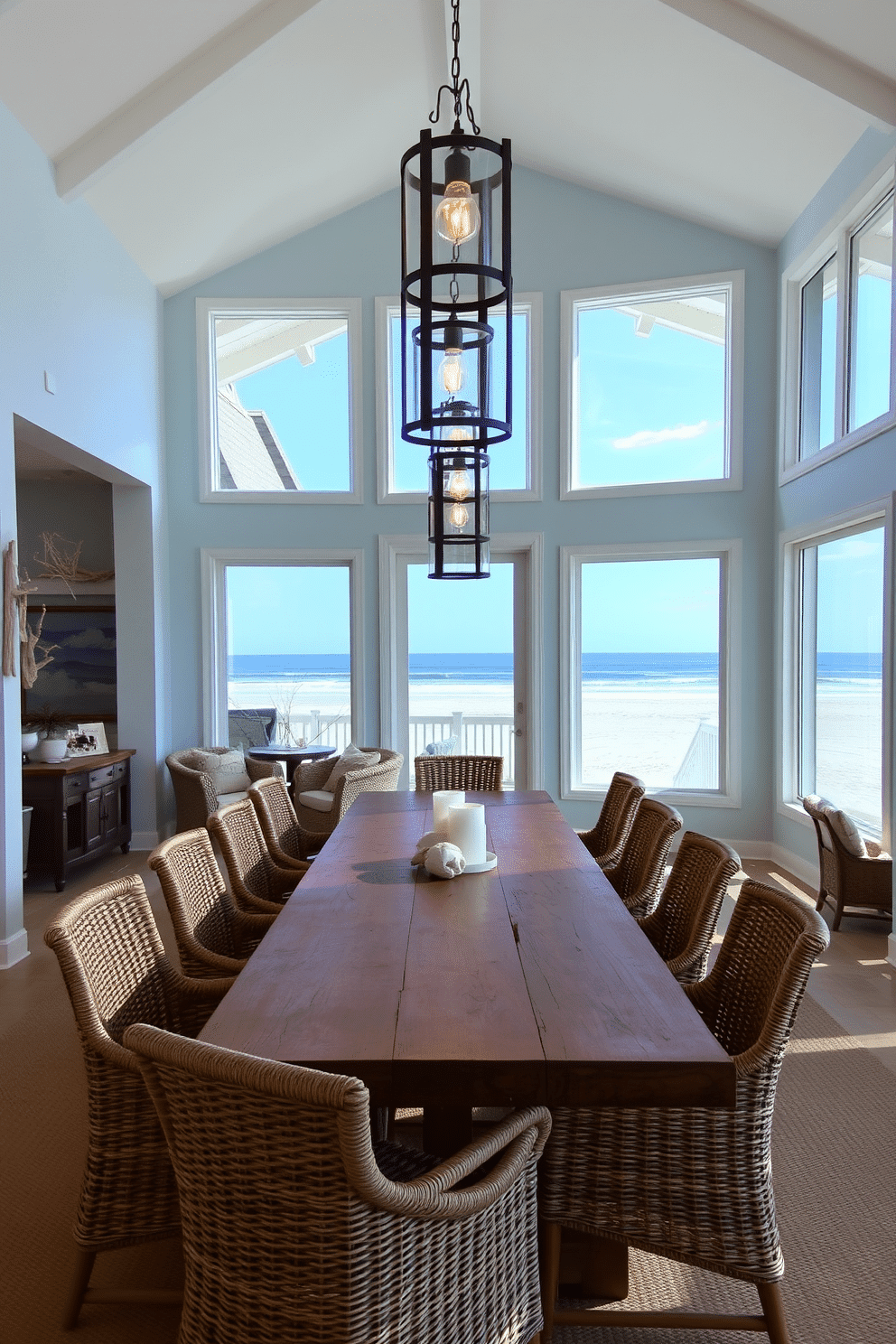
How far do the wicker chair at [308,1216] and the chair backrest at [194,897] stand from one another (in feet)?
3.60

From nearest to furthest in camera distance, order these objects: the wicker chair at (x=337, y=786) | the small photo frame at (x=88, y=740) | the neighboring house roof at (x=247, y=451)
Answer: the wicker chair at (x=337, y=786)
the small photo frame at (x=88, y=740)
the neighboring house roof at (x=247, y=451)

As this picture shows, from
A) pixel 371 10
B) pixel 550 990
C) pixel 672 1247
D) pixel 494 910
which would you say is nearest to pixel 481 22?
pixel 371 10

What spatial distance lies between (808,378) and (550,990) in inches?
219

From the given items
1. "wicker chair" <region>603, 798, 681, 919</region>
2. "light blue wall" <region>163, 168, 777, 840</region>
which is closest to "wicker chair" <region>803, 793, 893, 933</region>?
"light blue wall" <region>163, 168, 777, 840</region>

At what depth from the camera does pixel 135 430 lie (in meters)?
6.59

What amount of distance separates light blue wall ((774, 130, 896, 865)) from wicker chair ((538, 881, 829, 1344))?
10.9 feet

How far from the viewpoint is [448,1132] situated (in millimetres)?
1933

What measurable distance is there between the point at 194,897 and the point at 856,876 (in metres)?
3.52

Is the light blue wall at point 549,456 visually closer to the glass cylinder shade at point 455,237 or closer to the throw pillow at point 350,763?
the throw pillow at point 350,763

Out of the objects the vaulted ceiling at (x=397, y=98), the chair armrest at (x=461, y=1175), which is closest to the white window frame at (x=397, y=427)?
the vaulted ceiling at (x=397, y=98)

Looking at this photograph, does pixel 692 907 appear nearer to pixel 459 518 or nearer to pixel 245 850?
pixel 245 850

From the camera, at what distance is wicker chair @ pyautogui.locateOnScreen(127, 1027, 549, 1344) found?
1.29 metres

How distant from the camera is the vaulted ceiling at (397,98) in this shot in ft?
15.4

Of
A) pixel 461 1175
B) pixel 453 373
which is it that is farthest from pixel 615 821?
pixel 461 1175
